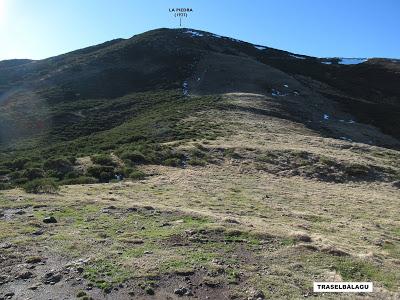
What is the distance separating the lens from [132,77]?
8069 cm

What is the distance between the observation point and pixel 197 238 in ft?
50.8

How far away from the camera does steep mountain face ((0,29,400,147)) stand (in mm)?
61562

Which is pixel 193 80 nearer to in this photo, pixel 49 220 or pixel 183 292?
pixel 49 220

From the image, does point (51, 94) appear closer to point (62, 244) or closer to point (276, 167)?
point (276, 167)

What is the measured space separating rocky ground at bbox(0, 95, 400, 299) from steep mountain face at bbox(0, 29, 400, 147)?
2944 cm

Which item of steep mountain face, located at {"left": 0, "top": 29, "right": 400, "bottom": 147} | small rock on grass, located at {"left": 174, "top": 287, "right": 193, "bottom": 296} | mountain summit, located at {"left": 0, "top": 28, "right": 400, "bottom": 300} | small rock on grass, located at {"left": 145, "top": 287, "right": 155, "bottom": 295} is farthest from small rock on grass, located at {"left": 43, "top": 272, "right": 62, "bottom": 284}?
steep mountain face, located at {"left": 0, "top": 29, "right": 400, "bottom": 147}

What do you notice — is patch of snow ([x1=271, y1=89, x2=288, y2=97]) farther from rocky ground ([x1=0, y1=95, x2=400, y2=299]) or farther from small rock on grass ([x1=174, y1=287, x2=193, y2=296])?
small rock on grass ([x1=174, y1=287, x2=193, y2=296])

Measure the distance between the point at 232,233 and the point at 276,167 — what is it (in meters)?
18.4

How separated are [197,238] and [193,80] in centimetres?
6519

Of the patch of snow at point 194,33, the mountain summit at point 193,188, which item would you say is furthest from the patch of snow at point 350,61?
the mountain summit at point 193,188

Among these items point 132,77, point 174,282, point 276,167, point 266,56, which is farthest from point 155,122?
point 266,56

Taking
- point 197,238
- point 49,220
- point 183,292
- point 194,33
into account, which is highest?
point 194,33

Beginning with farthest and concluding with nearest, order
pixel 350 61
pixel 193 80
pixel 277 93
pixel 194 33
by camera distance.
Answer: pixel 350 61 < pixel 194 33 < pixel 193 80 < pixel 277 93

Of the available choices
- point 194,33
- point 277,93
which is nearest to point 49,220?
point 277,93
